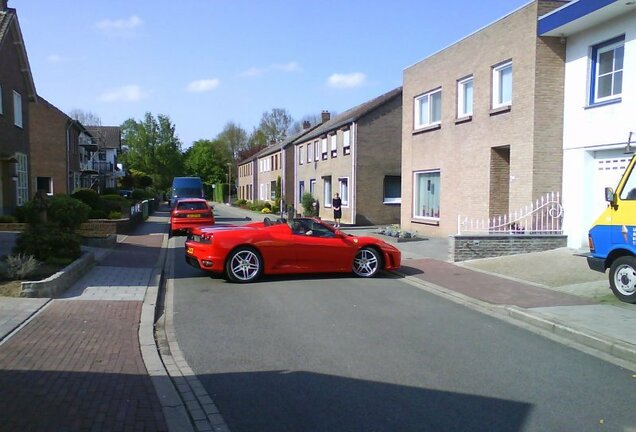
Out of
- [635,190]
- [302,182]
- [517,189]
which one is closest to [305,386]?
[635,190]

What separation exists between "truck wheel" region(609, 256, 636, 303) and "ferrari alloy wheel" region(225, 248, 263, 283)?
6.29 meters

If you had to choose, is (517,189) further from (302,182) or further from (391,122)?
(302,182)

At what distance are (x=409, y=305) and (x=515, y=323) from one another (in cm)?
180

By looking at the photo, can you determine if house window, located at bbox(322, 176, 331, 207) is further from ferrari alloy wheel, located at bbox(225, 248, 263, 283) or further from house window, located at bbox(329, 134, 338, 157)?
ferrari alloy wheel, located at bbox(225, 248, 263, 283)

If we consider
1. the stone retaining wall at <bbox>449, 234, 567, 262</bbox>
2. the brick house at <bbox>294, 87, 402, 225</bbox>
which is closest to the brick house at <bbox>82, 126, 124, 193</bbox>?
the brick house at <bbox>294, 87, 402, 225</bbox>

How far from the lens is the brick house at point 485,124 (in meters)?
15.5

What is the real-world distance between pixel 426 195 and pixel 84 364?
59.2 feet

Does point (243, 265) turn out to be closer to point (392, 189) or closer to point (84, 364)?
point (84, 364)

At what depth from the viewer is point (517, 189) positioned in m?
16.1

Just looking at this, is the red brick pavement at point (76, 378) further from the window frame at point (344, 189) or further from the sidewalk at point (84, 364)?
the window frame at point (344, 189)

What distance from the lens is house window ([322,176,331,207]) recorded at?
36.8 m

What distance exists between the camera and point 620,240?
366 inches

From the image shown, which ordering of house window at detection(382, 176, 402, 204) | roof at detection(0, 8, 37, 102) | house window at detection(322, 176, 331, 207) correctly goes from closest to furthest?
roof at detection(0, 8, 37, 102) < house window at detection(382, 176, 402, 204) < house window at detection(322, 176, 331, 207)

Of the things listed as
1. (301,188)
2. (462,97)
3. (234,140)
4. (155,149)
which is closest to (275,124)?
(234,140)
